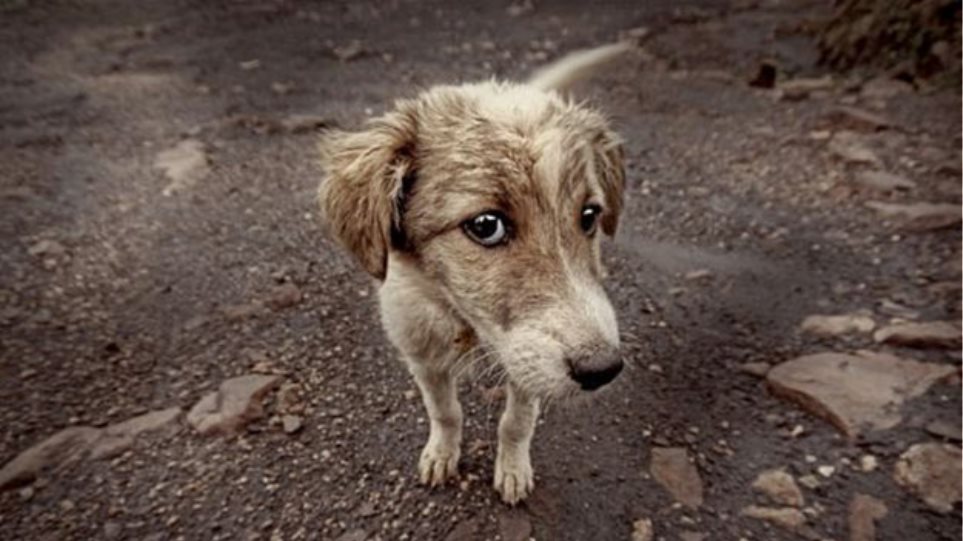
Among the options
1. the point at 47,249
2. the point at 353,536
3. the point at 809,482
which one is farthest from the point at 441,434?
the point at 47,249

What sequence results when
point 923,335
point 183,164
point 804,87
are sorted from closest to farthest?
point 923,335, point 183,164, point 804,87

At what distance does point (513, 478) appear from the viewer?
3381 mm

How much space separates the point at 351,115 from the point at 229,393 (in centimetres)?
409

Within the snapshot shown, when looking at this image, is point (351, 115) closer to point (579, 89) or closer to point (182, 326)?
point (579, 89)

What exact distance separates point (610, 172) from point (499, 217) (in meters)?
0.85

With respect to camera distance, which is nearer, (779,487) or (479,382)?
(779,487)

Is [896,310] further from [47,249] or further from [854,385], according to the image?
[47,249]

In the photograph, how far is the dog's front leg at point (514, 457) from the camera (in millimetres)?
3293

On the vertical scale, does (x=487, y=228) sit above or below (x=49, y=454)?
above

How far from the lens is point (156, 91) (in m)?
7.99

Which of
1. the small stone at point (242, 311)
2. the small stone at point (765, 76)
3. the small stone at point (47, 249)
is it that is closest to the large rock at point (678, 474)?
the small stone at point (242, 311)

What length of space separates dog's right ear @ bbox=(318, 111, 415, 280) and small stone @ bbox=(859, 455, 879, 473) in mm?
2302

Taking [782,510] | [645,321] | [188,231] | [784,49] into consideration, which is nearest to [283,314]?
[188,231]

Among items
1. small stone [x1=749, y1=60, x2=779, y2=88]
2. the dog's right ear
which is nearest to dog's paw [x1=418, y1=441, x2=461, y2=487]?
the dog's right ear
